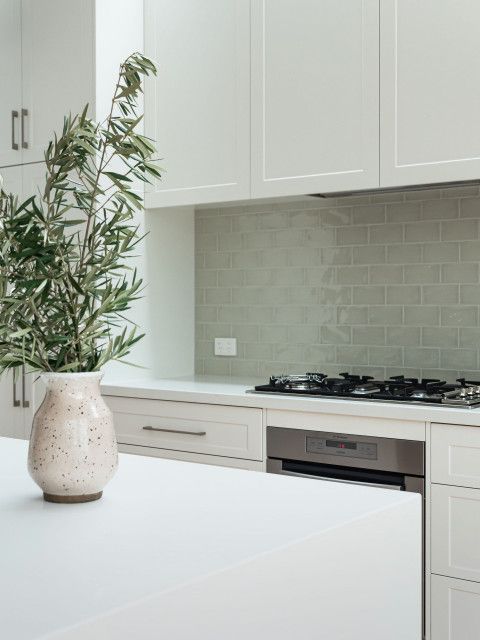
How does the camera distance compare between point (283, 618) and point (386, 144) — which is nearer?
point (283, 618)

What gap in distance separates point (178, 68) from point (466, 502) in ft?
7.34

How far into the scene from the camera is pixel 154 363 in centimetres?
411

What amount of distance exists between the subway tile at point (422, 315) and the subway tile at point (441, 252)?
20 cm

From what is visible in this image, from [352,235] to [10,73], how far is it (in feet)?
5.77

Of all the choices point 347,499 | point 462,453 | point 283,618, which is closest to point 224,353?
point 462,453

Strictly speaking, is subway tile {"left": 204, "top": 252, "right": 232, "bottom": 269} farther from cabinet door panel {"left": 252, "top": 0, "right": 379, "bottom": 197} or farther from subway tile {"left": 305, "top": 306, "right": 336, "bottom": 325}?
cabinet door panel {"left": 252, "top": 0, "right": 379, "bottom": 197}

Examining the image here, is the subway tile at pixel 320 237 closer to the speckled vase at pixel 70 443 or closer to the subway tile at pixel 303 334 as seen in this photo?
the subway tile at pixel 303 334

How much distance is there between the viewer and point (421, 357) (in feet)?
11.7

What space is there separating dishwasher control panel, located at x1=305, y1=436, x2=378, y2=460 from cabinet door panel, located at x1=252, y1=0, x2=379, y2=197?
0.97 metres

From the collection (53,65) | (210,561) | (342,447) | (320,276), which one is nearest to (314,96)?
(320,276)

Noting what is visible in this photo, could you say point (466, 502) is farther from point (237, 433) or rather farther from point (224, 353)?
point (224, 353)

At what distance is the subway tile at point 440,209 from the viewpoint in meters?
3.47

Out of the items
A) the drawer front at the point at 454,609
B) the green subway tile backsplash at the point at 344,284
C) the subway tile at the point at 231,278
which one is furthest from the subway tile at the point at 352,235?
the drawer front at the point at 454,609

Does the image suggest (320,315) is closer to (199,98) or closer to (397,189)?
(397,189)
